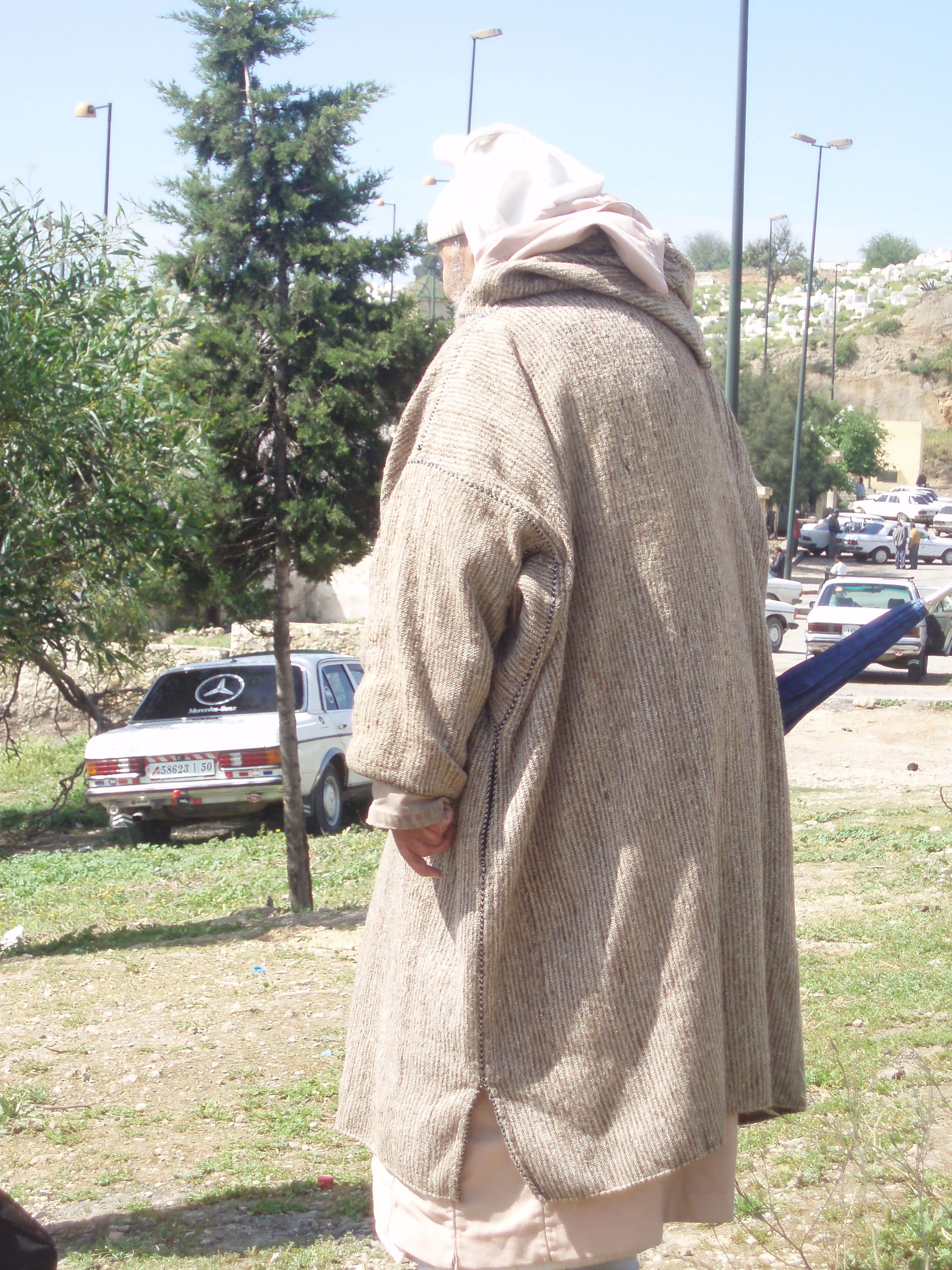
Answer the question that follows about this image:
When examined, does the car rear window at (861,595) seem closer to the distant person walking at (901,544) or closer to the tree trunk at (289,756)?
the tree trunk at (289,756)

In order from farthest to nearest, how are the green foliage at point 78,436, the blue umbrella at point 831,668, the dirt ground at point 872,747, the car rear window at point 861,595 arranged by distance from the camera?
the car rear window at point 861,595 → the dirt ground at point 872,747 → the green foliage at point 78,436 → the blue umbrella at point 831,668

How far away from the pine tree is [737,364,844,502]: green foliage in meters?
38.1

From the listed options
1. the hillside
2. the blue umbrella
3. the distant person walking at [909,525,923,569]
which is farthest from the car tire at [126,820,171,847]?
the hillside

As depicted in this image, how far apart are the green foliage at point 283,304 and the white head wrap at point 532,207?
5.72 metres

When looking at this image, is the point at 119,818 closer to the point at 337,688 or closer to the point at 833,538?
the point at 337,688

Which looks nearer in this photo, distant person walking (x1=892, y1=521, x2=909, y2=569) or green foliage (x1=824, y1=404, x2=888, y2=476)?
distant person walking (x1=892, y1=521, x2=909, y2=569)

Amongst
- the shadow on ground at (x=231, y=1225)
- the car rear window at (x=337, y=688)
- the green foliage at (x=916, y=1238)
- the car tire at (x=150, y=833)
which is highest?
the green foliage at (x=916, y=1238)

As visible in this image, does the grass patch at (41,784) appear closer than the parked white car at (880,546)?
Yes

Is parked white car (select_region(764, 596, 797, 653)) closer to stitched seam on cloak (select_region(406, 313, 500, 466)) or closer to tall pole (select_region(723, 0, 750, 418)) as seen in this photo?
tall pole (select_region(723, 0, 750, 418))

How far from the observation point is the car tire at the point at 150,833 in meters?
11.9

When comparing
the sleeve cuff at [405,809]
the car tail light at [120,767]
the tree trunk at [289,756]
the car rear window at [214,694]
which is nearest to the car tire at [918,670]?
the car rear window at [214,694]

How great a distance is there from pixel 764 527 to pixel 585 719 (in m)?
0.69

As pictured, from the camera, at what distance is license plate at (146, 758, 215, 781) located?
10914mm

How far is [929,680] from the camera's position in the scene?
73.2ft
